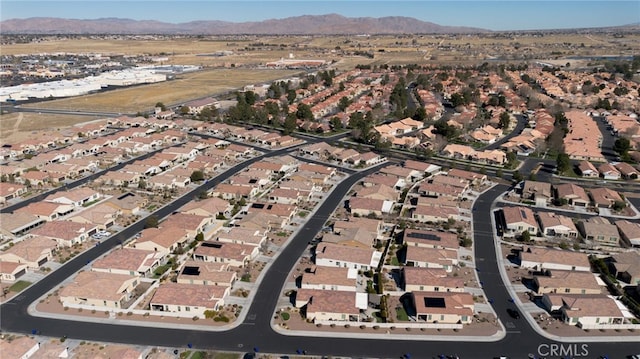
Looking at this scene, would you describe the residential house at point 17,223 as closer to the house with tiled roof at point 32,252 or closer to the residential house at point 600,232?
the house with tiled roof at point 32,252

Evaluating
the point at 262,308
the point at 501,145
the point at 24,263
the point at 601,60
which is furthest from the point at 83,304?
the point at 601,60

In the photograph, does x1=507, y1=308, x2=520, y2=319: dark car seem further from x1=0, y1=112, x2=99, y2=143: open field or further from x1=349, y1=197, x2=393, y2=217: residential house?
x1=0, y1=112, x2=99, y2=143: open field

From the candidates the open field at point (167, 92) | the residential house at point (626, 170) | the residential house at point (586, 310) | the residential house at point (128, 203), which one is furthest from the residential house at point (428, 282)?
the open field at point (167, 92)


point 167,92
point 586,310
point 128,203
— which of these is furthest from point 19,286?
point 167,92

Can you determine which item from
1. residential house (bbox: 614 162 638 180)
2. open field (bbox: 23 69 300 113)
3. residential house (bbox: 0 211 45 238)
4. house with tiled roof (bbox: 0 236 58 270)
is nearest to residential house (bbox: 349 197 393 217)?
house with tiled roof (bbox: 0 236 58 270)

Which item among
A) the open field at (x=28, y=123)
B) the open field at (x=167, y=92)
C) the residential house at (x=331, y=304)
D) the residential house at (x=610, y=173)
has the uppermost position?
the open field at (x=167, y=92)

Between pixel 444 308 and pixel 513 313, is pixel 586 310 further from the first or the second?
pixel 444 308

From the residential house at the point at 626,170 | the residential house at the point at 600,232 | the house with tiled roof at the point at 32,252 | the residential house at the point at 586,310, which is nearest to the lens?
the residential house at the point at 586,310

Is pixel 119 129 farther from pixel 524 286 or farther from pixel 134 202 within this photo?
pixel 524 286
